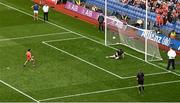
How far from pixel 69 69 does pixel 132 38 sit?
7.08 meters

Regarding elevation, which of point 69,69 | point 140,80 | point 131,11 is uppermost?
point 131,11

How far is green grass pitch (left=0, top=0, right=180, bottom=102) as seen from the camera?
44.2 metres

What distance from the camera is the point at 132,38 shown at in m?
54.1

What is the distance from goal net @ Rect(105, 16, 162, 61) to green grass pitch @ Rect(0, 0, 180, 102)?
0.58m

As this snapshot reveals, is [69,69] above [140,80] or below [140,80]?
below

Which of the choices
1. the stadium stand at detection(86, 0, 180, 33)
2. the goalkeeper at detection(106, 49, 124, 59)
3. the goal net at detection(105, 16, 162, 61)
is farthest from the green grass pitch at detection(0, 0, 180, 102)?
the stadium stand at detection(86, 0, 180, 33)

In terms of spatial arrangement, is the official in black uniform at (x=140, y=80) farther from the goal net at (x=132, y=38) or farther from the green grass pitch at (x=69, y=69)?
the goal net at (x=132, y=38)

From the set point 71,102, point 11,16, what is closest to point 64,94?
point 71,102

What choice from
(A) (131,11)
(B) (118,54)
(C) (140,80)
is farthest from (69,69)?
(A) (131,11)

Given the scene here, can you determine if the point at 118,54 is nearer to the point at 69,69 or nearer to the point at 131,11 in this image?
the point at 69,69

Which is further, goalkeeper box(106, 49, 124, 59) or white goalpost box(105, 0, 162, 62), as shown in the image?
white goalpost box(105, 0, 162, 62)

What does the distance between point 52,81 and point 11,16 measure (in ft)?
59.6

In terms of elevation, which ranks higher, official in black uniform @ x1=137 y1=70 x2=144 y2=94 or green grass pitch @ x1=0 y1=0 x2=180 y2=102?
official in black uniform @ x1=137 y1=70 x2=144 y2=94

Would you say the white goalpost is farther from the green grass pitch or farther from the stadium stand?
the stadium stand
